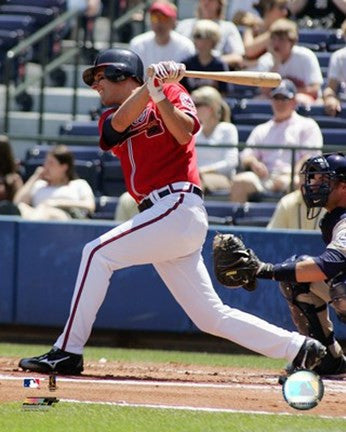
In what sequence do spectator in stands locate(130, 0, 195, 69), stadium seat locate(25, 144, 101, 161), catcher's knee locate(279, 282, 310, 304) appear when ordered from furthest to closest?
1. spectator in stands locate(130, 0, 195, 69)
2. stadium seat locate(25, 144, 101, 161)
3. catcher's knee locate(279, 282, 310, 304)

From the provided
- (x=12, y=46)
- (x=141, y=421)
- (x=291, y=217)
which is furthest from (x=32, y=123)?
(x=141, y=421)

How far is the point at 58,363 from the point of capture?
279 inches

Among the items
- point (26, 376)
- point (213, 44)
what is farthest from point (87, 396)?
point (213, 44)

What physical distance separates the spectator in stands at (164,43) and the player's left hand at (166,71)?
6082 mm

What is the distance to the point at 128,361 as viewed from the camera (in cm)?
881

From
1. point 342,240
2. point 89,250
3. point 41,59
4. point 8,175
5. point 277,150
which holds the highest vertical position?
point 41,59

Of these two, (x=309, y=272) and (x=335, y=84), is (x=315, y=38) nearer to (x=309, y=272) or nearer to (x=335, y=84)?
(x=335, y=84)

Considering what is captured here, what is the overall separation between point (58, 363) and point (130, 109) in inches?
55.6

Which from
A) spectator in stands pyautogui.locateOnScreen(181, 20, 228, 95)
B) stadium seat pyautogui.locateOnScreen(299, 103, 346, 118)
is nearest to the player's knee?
stadium seat pyautogui.locateOnScreen(299, 103, 346, 118)

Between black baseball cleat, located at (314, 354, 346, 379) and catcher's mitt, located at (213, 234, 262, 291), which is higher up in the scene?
catcher's mitt, located at (213, 234, 262, 291)

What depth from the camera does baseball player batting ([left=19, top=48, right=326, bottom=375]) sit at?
268 inches

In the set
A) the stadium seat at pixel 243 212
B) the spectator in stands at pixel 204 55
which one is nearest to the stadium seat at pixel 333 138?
the stadium seat at pixel 243 212

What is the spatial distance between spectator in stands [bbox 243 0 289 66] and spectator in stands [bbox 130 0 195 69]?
0.69 meters

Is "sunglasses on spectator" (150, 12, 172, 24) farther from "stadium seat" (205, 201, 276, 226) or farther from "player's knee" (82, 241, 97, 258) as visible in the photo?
"player's knee" (82, 241, 97, 258)
